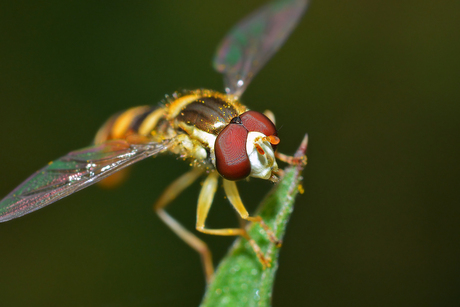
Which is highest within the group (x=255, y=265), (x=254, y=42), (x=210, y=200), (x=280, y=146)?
(x=254, y=42)

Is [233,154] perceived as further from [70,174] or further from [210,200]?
[70,174]

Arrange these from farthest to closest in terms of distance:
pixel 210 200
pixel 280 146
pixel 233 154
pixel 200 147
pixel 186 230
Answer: pixel 280 146 < pixel 186 230 < pixel 210 200 < pixel 200 147 < pixel 233 154

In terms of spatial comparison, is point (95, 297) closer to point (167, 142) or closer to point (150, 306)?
point (150, 306)

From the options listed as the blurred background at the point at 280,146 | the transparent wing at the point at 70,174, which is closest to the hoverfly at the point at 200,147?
the transparent wing at the point at 70,174

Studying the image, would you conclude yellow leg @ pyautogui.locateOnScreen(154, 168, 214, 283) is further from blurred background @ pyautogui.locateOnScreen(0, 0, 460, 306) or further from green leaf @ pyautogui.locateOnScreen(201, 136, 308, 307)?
green leaf @ pyautogui.locateOnScreen(201, 136, 308, 307)

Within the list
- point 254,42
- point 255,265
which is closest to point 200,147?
point 255,265

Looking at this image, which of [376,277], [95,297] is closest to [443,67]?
[376,277]
